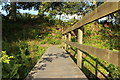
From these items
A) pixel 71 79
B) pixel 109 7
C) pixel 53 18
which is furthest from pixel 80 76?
pixel 53 18

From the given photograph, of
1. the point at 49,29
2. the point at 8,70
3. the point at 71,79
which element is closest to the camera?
the point at 71,79

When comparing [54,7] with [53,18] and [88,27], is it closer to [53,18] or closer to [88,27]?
[53,18]

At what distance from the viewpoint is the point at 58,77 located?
284 centimetres

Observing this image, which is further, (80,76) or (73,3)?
(73,3)

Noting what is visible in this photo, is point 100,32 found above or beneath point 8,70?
above

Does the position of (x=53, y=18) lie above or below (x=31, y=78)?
above

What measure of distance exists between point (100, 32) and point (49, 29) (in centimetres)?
481

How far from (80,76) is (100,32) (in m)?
12.0

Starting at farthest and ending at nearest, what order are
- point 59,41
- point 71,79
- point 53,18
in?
point 53,18
point 59,41
point 71,79

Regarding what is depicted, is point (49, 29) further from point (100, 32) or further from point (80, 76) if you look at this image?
point (80, 76)

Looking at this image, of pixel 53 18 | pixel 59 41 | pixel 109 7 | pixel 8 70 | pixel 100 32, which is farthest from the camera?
pixel 53 18

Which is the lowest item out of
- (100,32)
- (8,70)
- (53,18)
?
(8,70)

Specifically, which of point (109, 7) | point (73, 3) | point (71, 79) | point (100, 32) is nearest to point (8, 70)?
point (71, 79)

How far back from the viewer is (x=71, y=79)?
2.71m
